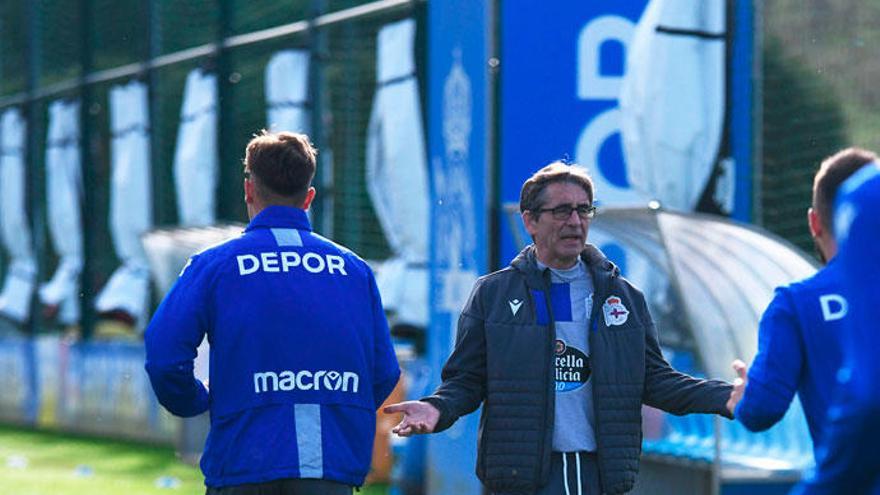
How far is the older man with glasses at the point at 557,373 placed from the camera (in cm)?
573

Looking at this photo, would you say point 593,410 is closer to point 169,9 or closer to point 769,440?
point 769,440

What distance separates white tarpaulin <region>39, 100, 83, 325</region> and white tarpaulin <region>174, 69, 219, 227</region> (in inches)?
151

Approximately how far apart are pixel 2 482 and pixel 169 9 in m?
7.75

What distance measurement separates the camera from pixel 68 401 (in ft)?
77.8

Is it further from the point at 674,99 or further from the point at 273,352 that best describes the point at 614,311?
the point at 674,99

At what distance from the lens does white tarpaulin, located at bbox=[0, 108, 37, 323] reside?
84.5 feet

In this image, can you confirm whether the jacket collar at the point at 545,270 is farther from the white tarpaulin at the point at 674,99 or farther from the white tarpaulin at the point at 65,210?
the white tarpaulin at the point at 65,210

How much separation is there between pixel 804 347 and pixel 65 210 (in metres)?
20.5

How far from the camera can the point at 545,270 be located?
5.86 m

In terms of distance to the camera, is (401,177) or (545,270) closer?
(545,270)

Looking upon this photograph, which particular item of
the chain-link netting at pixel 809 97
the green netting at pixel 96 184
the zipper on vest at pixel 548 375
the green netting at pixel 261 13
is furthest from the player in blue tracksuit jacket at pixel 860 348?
the green netting at pixel 96 184

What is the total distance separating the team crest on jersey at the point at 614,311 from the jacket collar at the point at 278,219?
0.87 meters

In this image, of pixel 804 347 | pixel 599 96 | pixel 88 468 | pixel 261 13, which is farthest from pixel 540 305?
pixel 261 13

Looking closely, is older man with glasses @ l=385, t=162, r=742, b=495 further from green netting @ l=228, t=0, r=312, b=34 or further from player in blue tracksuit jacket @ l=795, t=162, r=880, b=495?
green netting @ l=228, t=0, r=312, b=34
